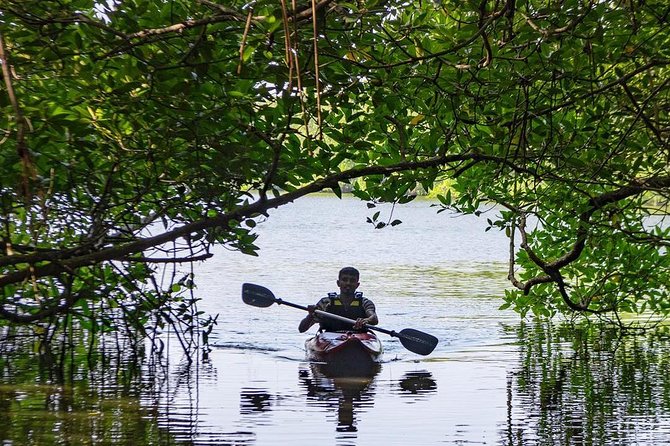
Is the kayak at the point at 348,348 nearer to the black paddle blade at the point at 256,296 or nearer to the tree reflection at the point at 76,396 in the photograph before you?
the black paddle blade at the point at 256,296

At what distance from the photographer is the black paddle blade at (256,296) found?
493 inches

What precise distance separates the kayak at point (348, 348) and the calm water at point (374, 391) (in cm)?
29

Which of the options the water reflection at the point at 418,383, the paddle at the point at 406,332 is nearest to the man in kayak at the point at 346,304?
the paddle at the point at 406,332

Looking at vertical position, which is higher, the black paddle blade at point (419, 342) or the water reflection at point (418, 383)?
the black paddle blade at point (419, 342)

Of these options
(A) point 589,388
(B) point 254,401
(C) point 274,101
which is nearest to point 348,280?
(B) point 254,401

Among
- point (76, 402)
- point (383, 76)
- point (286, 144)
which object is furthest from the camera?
point (76, 402)

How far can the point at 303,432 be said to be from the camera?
8195 mm

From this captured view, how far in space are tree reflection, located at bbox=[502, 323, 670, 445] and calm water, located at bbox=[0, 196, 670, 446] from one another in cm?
2

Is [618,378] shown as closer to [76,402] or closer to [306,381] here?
[306,381]

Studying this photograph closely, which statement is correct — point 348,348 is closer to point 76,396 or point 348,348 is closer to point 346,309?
point 346,309

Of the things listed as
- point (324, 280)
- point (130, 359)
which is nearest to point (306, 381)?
point (130, 359)

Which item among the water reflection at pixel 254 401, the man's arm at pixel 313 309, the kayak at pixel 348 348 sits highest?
the man's arm at pixel 313 309

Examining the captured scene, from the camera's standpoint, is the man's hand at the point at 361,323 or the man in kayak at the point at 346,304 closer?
the man's hand at the point at 361,323

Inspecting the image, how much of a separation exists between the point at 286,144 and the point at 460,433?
268 centimetres
